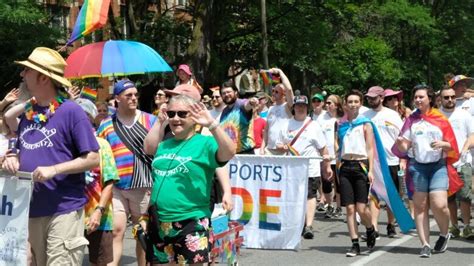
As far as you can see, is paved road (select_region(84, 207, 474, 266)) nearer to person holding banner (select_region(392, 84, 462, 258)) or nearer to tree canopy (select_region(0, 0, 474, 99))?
person holding banner (select_region(392, 84, 462, 258))

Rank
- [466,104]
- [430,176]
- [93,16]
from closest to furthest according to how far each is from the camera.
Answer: [430,176]
[93,16]
[466,104]

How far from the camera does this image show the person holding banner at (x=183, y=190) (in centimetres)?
542

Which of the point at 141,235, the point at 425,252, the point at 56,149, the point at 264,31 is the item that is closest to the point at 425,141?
the point at 425,252

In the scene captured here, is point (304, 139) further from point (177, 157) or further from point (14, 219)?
point (14, 219)

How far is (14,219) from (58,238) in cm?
29

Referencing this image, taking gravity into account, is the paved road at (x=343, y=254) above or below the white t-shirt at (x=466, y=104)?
below

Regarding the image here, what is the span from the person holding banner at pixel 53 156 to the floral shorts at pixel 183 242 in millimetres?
552

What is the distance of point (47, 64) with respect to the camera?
508 centimetres

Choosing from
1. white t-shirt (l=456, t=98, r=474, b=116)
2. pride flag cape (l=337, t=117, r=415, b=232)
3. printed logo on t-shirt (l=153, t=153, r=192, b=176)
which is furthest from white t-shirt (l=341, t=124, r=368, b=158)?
printed logo on t-shirt (l=153, t=153, r=192, b=176)

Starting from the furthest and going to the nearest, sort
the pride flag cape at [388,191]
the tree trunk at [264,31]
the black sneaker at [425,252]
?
the tree trunk at [264,31] → the pride flag cape at [388,191] → the black sneaker at [425,252]

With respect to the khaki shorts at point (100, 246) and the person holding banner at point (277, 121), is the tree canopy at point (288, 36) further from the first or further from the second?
the khaki shorts at point (100, 246)

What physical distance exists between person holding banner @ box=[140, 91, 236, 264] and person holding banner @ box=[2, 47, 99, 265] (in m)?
0.53

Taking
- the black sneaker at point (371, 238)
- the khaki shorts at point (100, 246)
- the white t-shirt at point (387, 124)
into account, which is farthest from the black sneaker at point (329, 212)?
the khaki shorts at point (100, 246)

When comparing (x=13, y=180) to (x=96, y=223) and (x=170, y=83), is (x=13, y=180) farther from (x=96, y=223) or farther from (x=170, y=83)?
(x=170, y=83)
